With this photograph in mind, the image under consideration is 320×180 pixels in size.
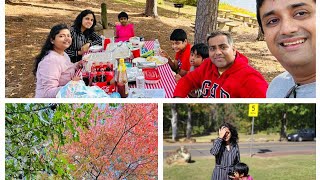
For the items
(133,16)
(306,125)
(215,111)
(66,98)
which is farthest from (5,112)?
(133,16)

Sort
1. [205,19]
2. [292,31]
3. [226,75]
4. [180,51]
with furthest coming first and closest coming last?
[205,19] → [180,51] → [226,75] → [292,31]

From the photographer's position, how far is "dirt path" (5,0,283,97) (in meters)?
4.43

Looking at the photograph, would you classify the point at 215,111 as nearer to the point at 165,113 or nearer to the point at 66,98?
the point at 165,113

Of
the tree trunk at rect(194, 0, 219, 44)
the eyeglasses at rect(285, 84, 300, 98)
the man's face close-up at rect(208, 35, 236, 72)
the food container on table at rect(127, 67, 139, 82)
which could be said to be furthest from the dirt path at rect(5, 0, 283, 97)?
the eyeglasses at rect(285, 84, 300, 98)

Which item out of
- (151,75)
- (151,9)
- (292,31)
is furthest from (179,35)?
(151,9)

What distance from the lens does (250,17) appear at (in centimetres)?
657

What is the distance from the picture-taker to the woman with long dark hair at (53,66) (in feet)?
7.64

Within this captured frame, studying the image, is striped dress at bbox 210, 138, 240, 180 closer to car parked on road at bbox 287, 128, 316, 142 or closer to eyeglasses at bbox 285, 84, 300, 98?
eyeglasses at bbox 285, 84, 300, 98

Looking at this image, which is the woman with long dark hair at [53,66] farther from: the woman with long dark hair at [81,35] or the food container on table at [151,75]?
the woman with long dark hair at [81,35]

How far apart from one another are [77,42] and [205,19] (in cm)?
145

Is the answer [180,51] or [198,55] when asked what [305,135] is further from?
[180,51]

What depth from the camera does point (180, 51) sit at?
9.96ft

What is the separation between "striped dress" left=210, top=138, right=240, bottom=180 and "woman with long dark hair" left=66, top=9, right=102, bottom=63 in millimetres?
1551
